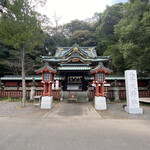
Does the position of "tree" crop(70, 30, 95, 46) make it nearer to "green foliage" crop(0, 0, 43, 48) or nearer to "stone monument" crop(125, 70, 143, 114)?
"green foliage" crop(0, 0, 43, 48)

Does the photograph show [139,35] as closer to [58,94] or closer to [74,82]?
[74,82]

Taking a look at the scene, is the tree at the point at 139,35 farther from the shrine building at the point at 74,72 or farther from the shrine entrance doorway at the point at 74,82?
the shrine entrance doorway at the point at 74,82

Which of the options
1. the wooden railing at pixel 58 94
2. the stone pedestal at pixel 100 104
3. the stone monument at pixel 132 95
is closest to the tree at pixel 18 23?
the wooden railing at pixel 58 94

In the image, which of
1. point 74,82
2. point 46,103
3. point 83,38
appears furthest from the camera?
point 83,38

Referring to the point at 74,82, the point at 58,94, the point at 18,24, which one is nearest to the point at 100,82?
the point at 58,94

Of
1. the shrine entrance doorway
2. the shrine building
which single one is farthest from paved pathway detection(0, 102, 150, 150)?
the shrine entrance doorway

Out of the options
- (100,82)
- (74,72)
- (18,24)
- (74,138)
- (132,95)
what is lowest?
(74,138)

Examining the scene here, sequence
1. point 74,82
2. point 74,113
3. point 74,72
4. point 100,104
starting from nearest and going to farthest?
1. point 74,113
2. point 100,104
3. point 74,72
4. point 74,82

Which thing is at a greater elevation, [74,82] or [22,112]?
[74,82]

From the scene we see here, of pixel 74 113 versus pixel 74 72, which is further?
pixel 74 72

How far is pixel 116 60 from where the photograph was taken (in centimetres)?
1644

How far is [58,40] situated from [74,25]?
1140 centimetres

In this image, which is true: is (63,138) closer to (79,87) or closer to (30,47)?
(30,47)

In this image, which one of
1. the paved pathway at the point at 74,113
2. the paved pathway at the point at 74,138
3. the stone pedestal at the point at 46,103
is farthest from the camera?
the stone pedestal at the point at 46,103
